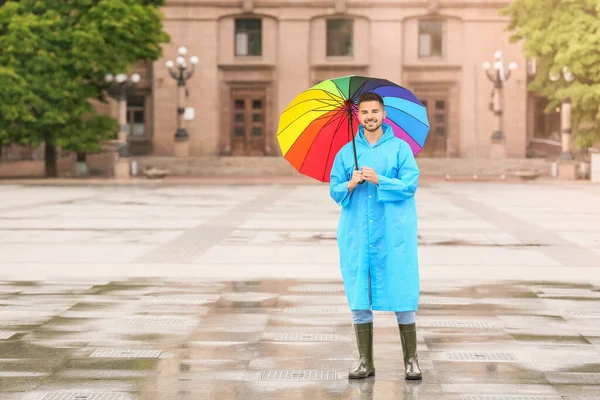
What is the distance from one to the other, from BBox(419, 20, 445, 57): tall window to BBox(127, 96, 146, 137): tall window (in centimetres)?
1544

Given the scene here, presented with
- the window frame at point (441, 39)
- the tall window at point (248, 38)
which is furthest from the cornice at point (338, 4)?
the tall window at point (248, 38)

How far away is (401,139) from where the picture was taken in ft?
26.9

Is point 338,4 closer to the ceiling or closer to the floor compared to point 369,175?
closer to the ceiling

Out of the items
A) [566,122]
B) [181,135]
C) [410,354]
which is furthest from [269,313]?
[181,135]

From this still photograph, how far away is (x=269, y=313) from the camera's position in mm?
11164

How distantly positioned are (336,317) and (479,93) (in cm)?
5046

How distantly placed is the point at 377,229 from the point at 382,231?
0.04 m

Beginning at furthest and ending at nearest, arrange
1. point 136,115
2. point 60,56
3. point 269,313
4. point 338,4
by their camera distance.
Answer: point 136,115, point 338,4, point 60,56, point 269,313

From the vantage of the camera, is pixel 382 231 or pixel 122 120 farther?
pixel 122 120

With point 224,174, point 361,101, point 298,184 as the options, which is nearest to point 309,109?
point 361,101

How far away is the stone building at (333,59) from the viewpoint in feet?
197

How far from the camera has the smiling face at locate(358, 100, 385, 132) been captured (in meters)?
7.94

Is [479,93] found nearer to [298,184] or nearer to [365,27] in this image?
[365,27]

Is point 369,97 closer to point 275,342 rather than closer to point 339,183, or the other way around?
point 339,183
